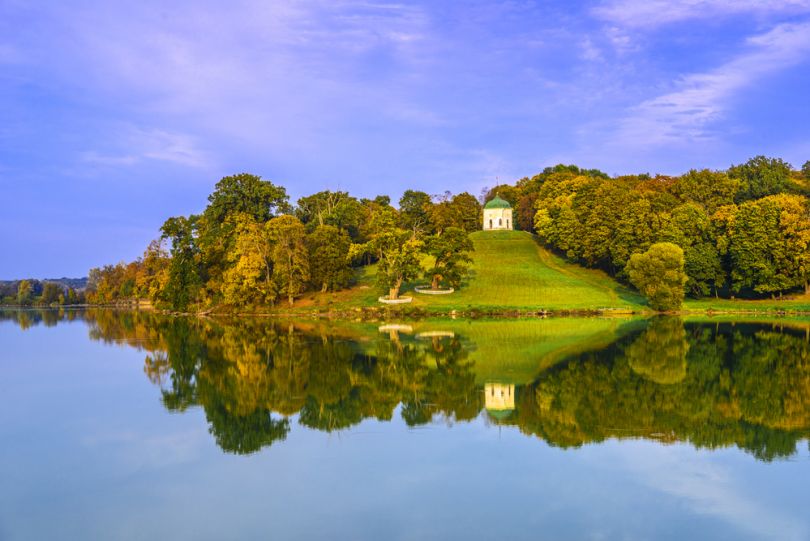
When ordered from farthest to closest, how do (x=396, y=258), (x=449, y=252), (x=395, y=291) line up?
(x=449, y=252)
(x=395, y=291)
(x=396, y=258)

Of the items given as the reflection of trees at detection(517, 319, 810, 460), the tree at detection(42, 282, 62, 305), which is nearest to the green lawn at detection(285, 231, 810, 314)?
the reflection of trees at detection(517, 319, 810, 460)

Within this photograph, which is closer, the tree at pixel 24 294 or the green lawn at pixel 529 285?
the green lawn at pixel 529 285

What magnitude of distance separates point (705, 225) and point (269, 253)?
5368 centimetres

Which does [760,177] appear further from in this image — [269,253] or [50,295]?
[50,295]

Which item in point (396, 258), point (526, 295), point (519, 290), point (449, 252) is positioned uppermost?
point (449, 252)

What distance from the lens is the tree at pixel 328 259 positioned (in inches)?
3290

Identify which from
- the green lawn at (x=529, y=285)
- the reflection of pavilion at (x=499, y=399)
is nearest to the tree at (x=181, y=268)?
the green lawn at (x=529, y=285)

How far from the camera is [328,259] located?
83500 mm

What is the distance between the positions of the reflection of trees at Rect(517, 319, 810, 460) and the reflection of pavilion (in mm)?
487

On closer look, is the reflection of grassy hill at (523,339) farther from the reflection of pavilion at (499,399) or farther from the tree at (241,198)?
the tree at (241,198)

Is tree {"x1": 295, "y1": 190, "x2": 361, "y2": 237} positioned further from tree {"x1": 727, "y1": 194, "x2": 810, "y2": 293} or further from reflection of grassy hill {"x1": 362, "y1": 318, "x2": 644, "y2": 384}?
tree {"x1": 727, "y1": 194, "x2": 810, "y2": 293}

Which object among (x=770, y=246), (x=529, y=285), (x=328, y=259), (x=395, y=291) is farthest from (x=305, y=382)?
(x=770, y=246)

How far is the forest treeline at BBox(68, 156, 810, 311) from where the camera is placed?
251 feet

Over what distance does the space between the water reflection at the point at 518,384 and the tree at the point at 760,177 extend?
64.2 meters
